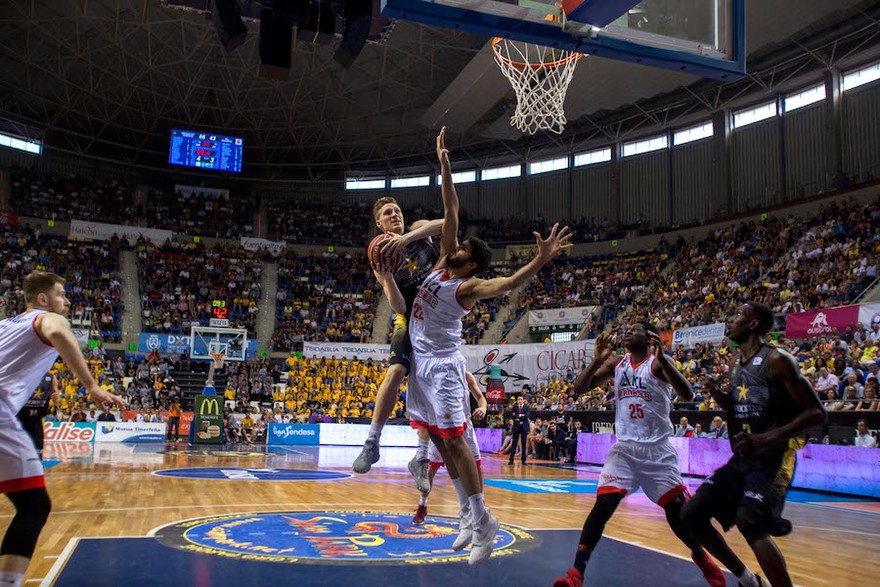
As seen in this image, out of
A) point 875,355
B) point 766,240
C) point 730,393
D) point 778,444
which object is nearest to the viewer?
point 778,444

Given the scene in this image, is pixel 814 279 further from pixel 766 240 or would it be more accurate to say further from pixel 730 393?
pixel 730 393

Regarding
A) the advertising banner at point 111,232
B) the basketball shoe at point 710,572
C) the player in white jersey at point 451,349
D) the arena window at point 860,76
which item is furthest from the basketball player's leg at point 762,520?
the advertising banner at point 111,232

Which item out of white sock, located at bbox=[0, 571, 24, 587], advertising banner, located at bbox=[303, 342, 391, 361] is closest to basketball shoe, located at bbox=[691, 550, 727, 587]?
white sock, located at bbox=[0, 571, 24, 587]

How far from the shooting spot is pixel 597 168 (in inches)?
1294

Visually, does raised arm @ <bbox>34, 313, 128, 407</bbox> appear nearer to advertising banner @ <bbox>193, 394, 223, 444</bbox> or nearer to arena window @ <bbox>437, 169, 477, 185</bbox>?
advertising banner @ <bbox>193, 394, 223, 444</bbox>

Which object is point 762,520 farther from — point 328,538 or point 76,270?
point 76,270

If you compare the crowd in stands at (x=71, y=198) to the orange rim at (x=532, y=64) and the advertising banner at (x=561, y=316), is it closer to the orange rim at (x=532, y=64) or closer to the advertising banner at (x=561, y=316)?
the advertising banner at (x=561, y=316)

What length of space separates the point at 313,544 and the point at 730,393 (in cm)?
359

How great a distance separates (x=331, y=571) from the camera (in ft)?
16.6

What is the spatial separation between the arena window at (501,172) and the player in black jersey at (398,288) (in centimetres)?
3016

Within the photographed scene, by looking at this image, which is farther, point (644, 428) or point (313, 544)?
point (313, 544)

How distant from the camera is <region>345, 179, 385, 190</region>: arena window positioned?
37875 millimetres

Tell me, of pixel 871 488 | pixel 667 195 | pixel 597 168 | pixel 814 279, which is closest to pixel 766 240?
pixel 814 279

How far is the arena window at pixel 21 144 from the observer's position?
32594 millimetres
